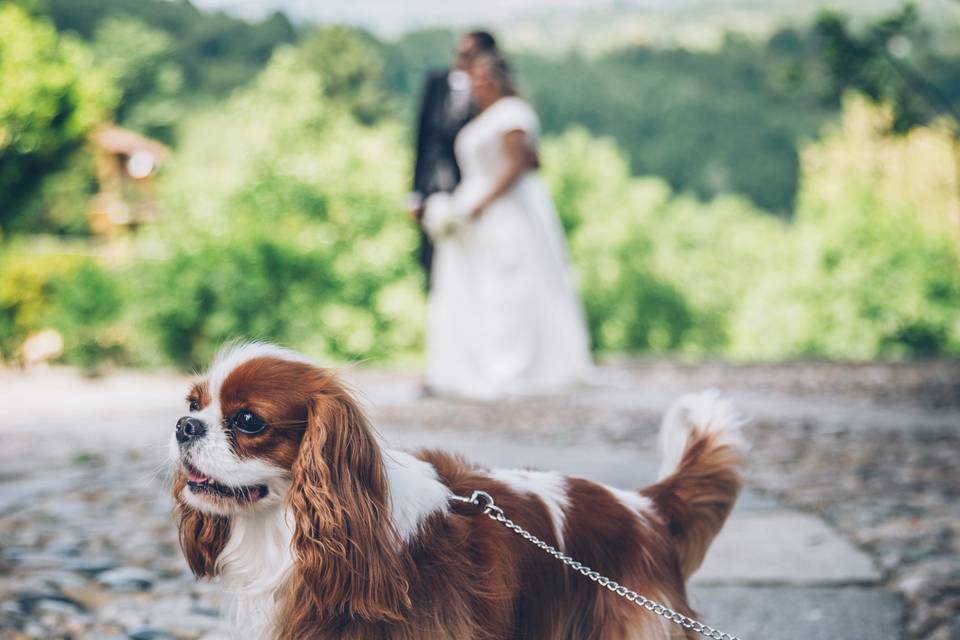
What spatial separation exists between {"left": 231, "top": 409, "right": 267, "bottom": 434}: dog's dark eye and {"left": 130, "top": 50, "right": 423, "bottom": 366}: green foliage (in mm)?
9850

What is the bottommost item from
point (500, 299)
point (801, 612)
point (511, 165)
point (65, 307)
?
point (801, 612)

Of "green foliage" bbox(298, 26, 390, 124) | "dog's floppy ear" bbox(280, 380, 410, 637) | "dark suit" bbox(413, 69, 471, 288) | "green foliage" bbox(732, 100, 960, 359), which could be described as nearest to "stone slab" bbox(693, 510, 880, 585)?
"dog's floppy ear" bbox(280, 380, 410, 637)

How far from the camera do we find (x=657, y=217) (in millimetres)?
27312

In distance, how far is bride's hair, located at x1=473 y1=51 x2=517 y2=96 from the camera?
9.06 metres

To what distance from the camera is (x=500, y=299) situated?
9.56 metres

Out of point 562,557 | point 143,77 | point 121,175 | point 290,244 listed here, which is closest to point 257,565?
point 562,557

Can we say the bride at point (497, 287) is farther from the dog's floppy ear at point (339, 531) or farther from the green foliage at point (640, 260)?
the green foliage at point (640, 260)

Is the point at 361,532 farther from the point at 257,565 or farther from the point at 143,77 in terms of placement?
the point at 143,77

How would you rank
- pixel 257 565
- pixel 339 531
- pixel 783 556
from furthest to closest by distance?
pixel 783 556 → pixel 257 565 → pixel 339 531

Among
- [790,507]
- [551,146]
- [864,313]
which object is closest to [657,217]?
[551,146]

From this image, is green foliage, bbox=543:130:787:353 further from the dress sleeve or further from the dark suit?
the dress sleeve

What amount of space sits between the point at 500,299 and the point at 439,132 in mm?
1643

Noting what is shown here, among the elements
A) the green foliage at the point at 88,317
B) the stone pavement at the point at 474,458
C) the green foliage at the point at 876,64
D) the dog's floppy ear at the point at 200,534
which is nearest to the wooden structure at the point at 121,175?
the green foliage at the point at 88,317

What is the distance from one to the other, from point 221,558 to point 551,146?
80.5ft
